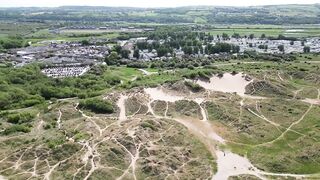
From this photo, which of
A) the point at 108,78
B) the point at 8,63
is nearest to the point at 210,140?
the point at 108,78

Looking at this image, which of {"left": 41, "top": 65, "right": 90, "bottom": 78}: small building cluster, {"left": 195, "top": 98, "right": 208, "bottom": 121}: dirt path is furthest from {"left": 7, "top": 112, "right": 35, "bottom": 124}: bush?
{"left": 41, "top": 65, "right": 90, "bottom": 78}: small building cluster

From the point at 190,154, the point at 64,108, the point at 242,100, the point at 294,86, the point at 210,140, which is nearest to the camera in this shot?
the point at 190,154

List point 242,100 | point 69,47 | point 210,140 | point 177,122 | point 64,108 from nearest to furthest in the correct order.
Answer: point 210,140
point 177,122
point 64,108
point 242,100
point 69,47

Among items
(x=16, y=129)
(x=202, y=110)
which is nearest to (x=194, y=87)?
(x=202, y=110)

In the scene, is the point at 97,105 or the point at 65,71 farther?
the point at 65,71

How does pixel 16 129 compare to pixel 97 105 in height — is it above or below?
below

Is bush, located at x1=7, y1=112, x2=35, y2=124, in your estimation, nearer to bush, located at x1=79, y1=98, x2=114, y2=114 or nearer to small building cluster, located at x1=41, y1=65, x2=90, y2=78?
bush, located at x1=79, y1=98, x2=114, y2=114

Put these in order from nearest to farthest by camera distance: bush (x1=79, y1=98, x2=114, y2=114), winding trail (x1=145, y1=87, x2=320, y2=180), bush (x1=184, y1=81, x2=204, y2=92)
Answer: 1. winding trail (x1=145, y1=87, x2=320, y2=180)
2. bush (x1=79, y1=98, x2=114, y2=114)
3. bush (x1=184, y1=81, x2=204, y2=92)

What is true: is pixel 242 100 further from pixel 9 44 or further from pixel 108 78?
pixel 9 44

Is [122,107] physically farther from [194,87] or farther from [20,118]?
[20,118]
